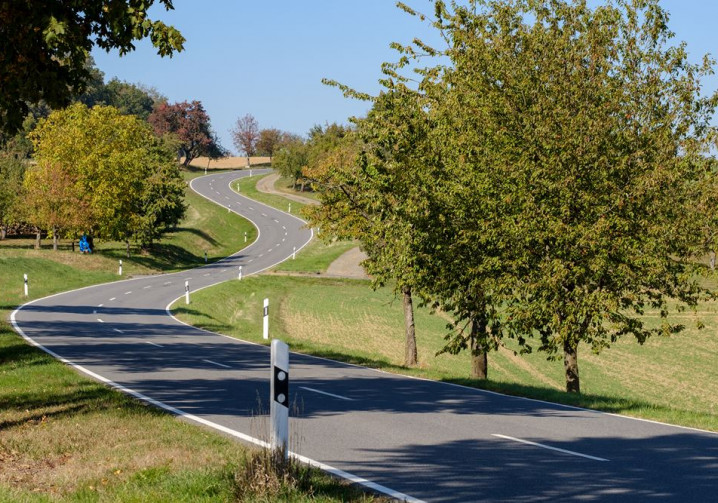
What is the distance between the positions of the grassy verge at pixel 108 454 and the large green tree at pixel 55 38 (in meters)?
4.27

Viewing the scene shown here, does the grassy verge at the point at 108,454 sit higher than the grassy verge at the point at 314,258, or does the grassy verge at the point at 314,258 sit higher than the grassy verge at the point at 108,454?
the grassy verge at the point at 314,258

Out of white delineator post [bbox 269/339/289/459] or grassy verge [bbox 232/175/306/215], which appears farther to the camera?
grassy verge [bbox 232/175/306/215]

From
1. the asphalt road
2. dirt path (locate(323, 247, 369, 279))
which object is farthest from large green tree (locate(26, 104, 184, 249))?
the asphalt road

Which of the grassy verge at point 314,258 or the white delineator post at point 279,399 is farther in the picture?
the grassy verge at point 314,258

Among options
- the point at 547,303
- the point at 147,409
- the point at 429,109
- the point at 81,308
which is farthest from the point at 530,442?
the point at 81,308

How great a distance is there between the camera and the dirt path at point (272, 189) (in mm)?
114650

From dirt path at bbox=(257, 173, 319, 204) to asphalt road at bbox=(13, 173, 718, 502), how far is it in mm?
90970

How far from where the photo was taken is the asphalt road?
7.79 m

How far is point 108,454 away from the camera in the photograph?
346 inches

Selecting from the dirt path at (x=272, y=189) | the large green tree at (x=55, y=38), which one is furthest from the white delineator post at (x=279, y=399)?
the dirt path at (x=272, y=189)

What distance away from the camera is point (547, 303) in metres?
18.5

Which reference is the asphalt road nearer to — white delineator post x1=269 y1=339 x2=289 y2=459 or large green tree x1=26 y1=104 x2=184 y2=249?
white delineator post x1=269 y1=339 x2=289 y2=459

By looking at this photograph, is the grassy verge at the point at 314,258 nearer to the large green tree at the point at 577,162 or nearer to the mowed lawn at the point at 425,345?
the mowed lawn at the point at 425,345

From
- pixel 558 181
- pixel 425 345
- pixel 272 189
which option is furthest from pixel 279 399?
pixel 272 189
